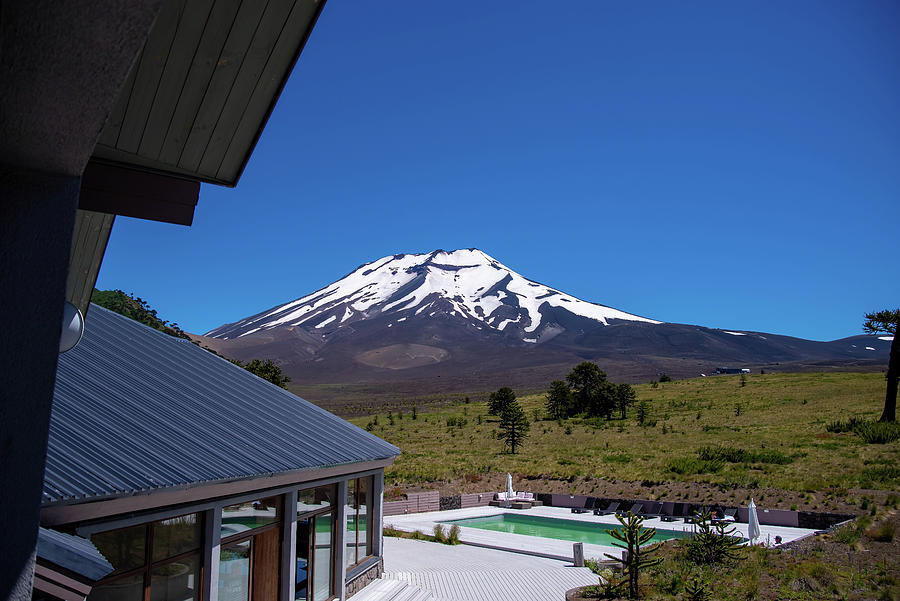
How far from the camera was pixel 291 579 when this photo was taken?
887cm

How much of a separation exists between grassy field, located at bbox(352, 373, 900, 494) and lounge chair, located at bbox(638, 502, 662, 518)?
162 inches

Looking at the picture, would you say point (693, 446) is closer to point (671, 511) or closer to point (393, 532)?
point (671, 511)

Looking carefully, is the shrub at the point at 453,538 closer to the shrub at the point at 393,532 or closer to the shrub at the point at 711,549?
the shrub at the point at 393,532

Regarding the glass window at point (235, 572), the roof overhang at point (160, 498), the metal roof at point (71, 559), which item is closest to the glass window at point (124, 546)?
the roof overhang at point (160, 498)

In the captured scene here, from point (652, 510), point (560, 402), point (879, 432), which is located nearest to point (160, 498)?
point (652, 510)

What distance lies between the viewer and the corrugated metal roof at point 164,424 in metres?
5.73

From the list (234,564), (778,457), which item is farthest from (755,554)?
(778,457)

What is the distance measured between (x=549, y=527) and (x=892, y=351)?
27221mm

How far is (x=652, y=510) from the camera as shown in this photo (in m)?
23.5

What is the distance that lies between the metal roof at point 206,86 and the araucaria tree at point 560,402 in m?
54.6

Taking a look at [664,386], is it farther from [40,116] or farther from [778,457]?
[40,116]

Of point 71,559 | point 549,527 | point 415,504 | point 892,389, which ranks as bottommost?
point 549,527

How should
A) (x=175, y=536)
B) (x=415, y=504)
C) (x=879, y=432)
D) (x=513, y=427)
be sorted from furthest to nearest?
(x=513, y=427), (x=879, y=432), (x=415, y=504), (x=175, y=536)

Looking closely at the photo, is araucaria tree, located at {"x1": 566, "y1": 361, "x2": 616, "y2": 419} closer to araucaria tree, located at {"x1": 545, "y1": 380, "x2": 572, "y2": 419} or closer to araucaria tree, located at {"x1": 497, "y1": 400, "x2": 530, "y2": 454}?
araucaria tree, located at {"x1": 545, "y1": 380, "x2": 572, "y2": 419}
